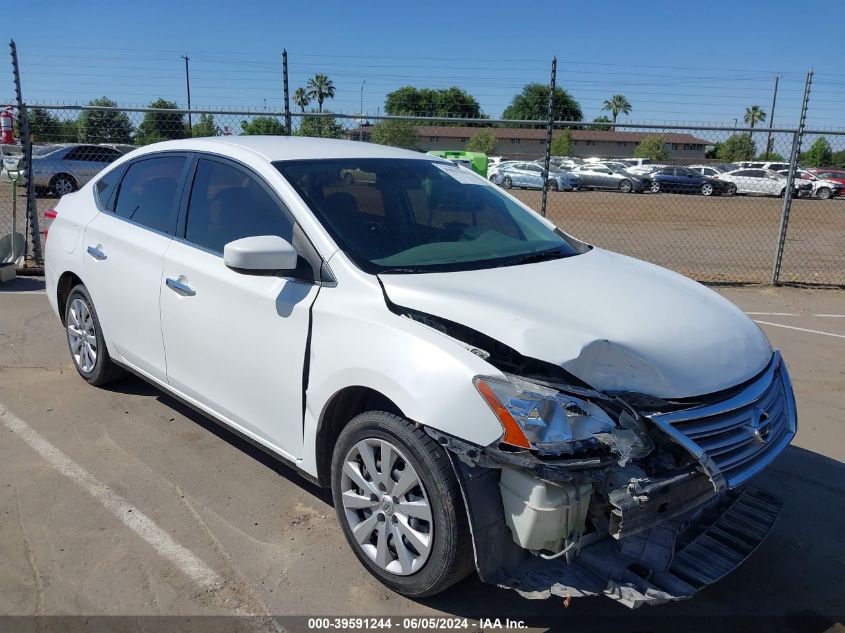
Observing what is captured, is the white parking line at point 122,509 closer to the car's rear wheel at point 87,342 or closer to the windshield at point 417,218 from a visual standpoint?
the car's rear wheel at point 87,342

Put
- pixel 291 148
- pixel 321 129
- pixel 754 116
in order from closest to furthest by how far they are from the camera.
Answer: pixel 291 148 → pixel 321 129 → pixel 754 116

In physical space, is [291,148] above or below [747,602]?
above

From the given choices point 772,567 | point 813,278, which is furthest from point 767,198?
point 772,567

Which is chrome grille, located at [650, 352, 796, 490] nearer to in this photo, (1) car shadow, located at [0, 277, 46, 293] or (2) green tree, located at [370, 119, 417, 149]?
(1) car shadow, located at [0, 277, 46, 293]

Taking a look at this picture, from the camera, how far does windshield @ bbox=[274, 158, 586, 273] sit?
10.9 ft

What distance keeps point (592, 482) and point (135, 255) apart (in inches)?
118

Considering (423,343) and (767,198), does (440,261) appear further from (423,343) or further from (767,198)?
(767,198)

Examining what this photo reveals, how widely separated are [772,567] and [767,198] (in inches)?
1402

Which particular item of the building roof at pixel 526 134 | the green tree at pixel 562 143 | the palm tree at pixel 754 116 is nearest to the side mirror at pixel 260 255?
the building roof at pixel 526 134

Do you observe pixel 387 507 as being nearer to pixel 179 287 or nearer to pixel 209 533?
pixel 209 533

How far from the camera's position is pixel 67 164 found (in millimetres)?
16812

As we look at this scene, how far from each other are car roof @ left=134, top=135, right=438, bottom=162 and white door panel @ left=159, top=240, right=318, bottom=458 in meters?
0.61

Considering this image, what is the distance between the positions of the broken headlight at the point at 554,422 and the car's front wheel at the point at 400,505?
0.97ft

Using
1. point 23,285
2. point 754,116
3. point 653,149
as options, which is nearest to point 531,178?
point 653,149
